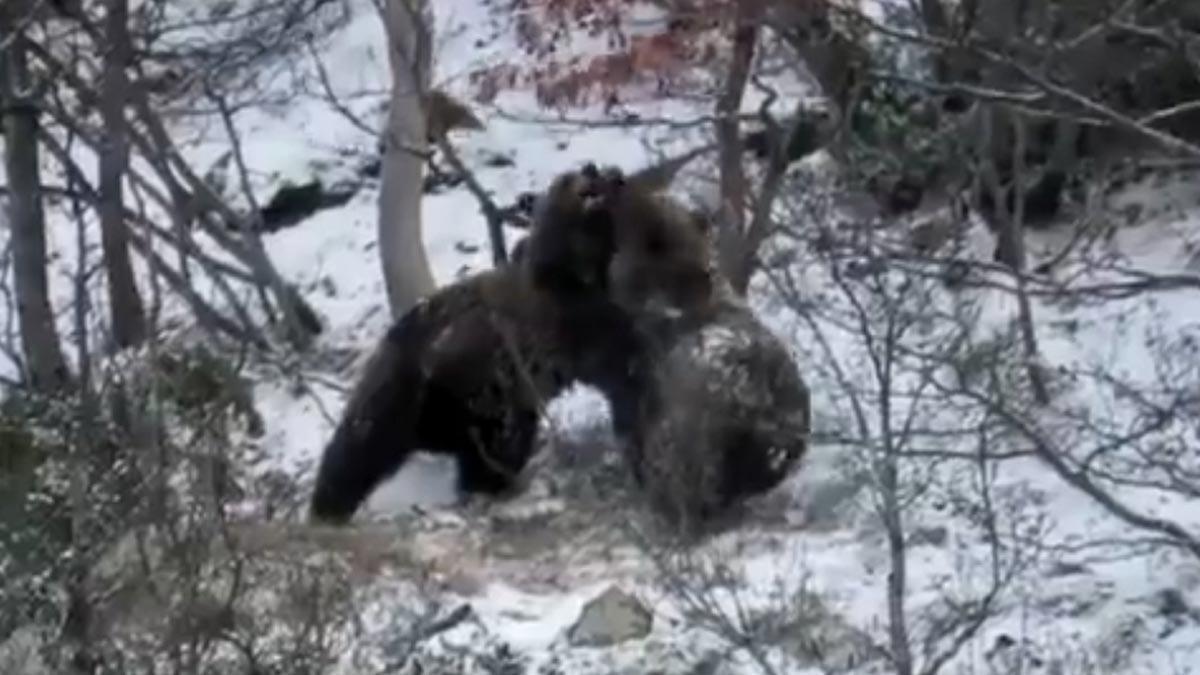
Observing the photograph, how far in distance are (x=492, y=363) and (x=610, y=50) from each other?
26.1 feet

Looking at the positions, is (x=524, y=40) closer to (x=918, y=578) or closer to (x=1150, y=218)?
(x=1150, y=218)

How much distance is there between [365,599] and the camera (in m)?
9.73

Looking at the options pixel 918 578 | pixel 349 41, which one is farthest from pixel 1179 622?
pixel 349 41

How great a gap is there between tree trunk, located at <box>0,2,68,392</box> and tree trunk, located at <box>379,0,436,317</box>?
1913 mm

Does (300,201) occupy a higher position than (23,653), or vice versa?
(300,201)

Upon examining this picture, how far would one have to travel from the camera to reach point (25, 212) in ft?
48.5

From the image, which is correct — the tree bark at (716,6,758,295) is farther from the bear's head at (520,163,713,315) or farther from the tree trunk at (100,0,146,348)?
the tree trunk at (100,0,146,348)

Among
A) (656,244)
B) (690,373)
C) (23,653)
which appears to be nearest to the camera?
(23,653)

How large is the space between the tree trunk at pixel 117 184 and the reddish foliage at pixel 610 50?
292cm

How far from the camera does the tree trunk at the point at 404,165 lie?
15.2m

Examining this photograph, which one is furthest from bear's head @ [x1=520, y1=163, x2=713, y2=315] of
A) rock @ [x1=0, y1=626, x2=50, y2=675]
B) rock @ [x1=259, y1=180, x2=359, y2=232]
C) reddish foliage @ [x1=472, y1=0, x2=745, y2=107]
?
rock @ [x1=259, y1=180, x2=359, y2=232]

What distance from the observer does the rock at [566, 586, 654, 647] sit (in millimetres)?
9461

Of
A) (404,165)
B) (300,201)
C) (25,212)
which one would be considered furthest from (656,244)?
(300,201)

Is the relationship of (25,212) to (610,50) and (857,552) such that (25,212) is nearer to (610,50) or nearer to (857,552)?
(610,50)
